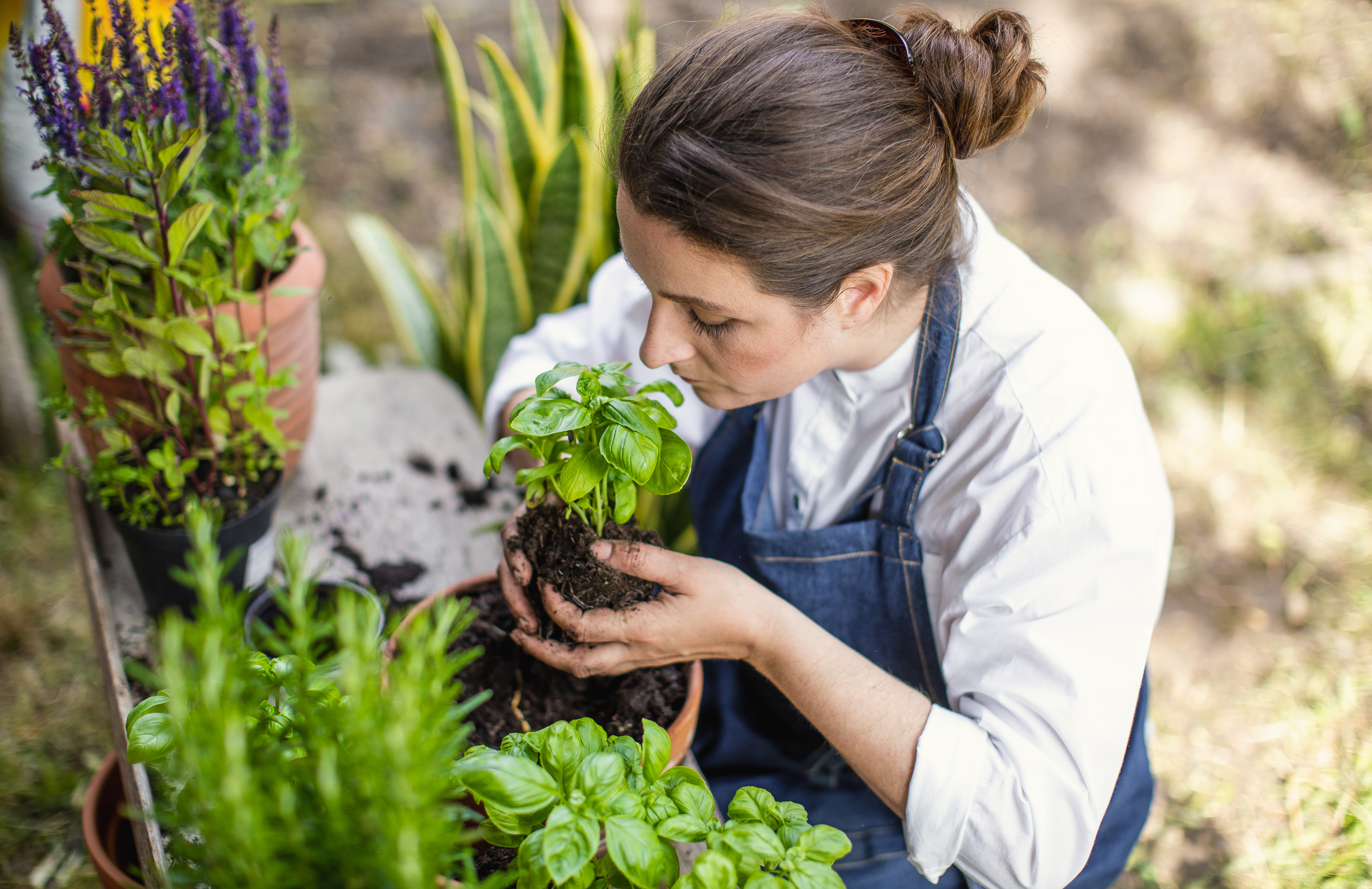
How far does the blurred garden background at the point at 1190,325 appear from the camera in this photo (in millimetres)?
1786

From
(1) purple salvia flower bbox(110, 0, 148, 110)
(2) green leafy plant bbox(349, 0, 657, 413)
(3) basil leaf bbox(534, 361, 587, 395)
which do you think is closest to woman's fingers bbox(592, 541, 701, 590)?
(3) basil leaf bbox(534, 361, 587, 395)

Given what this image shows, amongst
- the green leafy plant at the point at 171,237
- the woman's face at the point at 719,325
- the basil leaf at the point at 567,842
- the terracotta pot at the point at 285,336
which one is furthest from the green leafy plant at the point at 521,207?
the basil leaf at the point at 567,842

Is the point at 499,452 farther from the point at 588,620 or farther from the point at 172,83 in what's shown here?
the point at 172,83

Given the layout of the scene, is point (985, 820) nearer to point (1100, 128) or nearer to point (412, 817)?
point (412, 817)

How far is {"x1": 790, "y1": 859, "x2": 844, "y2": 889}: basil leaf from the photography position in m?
0.68

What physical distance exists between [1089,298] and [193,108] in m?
2.84

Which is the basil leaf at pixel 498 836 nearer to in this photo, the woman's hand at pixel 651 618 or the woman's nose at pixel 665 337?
the woman's hand at pixel 651 618

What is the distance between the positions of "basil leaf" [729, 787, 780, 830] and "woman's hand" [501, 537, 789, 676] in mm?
279

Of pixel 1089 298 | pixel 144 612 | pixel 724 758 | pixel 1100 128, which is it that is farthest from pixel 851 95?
pixel 1100 128

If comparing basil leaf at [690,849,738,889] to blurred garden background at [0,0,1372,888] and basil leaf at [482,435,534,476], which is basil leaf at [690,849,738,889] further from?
blurred garden background at [0,0,1372,888]

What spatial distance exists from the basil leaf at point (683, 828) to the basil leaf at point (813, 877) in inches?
3.2

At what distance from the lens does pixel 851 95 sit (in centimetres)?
98

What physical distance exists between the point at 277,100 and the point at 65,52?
10.2 inches

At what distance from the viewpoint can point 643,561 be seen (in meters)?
1.04
